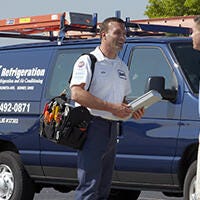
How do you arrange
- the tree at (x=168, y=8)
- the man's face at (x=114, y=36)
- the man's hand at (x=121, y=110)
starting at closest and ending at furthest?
the man's hand at (x=121, y=110), the man's face at (x=114, y=36), the tree at (x=168, y=8)

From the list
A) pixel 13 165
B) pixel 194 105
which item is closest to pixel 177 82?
pixel 194 105

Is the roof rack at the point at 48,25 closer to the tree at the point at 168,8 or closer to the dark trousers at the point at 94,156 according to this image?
the dark trousers at the point at 94,156

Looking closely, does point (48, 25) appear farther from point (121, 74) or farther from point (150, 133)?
point (121, 74)

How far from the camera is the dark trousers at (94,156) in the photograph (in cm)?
681

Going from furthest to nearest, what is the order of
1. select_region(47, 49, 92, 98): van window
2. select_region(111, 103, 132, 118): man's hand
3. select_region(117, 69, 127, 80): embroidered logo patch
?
1. select_region(47, 49, 92, 98): van window
2. select_region(117, 69, 127, 80): embroidered logo patch
3. select_region(111, 103, 132, 118): man's hand

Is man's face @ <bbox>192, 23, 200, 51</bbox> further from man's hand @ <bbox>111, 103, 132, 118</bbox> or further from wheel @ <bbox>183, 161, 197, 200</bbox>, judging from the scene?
wheel @ <bbox>183, 161, 197, 200</bbox>

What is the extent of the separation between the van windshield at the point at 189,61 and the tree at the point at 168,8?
31.2 metres

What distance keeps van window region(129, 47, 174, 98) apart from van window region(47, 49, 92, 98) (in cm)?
70

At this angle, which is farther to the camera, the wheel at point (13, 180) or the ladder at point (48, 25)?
the ladder at point (48, 25)

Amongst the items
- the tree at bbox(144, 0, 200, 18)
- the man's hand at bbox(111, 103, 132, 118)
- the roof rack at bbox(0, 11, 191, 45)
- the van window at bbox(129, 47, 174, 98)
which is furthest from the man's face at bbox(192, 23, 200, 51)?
the tree at bbox(144, 0, 200, 18)

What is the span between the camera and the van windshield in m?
8.42

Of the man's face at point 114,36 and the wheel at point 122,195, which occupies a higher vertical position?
the man's face at point 114,36

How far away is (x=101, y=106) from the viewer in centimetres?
669

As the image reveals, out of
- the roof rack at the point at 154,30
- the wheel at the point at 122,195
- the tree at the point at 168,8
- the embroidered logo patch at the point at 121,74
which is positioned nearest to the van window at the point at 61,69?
the roof rack at the point at 154,30
